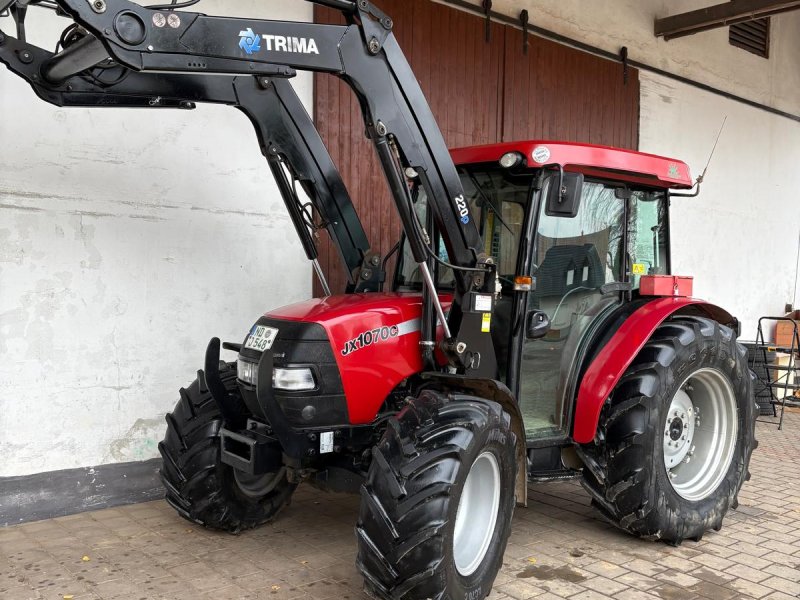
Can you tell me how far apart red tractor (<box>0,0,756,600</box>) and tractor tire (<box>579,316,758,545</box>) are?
0.01m

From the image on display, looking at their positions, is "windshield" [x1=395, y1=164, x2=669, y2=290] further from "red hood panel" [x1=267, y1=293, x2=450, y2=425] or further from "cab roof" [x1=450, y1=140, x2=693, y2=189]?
"red hood panel" [x1=267, y1=293, x2=450, y2=425]

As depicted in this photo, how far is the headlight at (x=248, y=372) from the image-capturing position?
3768 millimetres

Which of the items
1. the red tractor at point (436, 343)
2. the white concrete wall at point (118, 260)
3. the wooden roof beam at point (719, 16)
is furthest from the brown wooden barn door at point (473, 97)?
the red tractor at point (436, 343)

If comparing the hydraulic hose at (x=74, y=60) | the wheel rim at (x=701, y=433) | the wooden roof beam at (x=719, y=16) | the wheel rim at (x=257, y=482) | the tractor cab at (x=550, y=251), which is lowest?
the wheel rim at (x=257, y=482)

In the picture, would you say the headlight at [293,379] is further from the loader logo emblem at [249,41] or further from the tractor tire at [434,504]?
the loader logo emblem at [249,41]

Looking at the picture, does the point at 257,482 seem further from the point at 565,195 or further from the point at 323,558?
the point at 565,195

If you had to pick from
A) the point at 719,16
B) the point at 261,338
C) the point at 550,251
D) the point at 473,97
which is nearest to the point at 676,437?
the point at 550,251

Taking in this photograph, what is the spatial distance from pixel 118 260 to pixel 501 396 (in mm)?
2809

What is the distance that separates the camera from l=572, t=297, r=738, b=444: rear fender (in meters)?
4.15

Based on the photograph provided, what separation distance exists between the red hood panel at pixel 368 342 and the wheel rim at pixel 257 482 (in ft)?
2.97

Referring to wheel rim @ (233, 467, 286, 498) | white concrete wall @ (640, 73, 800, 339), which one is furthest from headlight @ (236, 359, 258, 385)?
white concrete wall @ (640, 73, 800, 339)

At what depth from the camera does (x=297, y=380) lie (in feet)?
11.6

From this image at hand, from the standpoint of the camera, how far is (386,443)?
10.8 feet

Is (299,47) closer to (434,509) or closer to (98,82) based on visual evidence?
(98,82)
